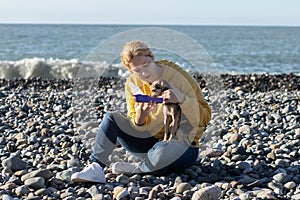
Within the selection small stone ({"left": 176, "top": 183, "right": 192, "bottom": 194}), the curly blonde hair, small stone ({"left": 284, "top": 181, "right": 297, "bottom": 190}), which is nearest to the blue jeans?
small stone ({"left": 176, "top": 183, "right": 192, "bottom": 194})

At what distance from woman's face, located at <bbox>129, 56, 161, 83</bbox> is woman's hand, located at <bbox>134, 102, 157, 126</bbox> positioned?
21 cm

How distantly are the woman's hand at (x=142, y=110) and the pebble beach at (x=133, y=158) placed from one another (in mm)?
468

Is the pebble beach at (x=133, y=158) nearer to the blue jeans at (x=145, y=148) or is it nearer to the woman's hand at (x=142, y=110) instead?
the blue jeans at (x=145, y=148)

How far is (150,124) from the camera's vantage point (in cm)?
466

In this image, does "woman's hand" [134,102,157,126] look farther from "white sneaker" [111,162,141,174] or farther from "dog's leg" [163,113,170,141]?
"white sneaker" [111,162,141,174]

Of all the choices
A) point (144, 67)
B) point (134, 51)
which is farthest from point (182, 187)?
point (134, 51)

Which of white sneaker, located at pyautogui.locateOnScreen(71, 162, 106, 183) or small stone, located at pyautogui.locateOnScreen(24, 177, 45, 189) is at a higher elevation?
white sneaker, located at pyautogui.locateOnScreen(71, 162, 106, 183)

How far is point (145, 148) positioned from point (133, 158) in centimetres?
41

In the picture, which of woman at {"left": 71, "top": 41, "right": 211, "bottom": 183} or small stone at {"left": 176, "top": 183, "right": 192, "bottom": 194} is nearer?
small stone at {"left": 176, "top": 183, "right": 192, "bottom": 194}

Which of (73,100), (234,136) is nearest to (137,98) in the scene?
(234,136)

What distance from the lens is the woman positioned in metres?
4.32

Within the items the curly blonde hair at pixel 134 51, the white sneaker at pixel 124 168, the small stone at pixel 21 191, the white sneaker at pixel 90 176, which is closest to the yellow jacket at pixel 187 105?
the curly blonde hair at pixel 134 51

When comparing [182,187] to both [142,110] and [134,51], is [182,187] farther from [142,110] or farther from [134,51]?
[134,51]

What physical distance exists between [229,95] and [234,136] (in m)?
4.37
